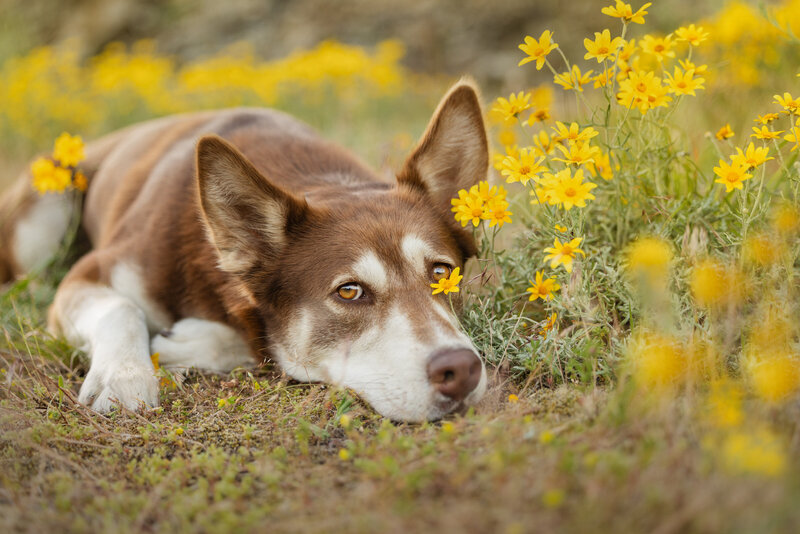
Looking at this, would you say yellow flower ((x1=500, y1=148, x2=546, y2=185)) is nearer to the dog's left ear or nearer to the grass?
the dog's left ear

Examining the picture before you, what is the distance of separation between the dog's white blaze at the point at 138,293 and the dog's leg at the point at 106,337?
53mm

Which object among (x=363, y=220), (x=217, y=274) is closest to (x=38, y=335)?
(x=217, y=274)

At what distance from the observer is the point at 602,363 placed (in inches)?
89.9

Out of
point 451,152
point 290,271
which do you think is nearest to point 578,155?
point 451,152

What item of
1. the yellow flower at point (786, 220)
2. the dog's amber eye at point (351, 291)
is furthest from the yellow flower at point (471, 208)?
the yellow flower at point (786, 220)

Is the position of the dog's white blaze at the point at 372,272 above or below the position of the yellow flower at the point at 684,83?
below

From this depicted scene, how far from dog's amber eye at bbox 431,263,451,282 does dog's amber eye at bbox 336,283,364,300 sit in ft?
0.99

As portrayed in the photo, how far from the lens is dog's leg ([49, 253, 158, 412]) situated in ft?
8.45

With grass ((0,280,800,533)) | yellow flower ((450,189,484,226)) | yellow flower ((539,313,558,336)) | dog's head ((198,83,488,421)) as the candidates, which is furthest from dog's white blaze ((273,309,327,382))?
yellow flower ((539,313,558,336))

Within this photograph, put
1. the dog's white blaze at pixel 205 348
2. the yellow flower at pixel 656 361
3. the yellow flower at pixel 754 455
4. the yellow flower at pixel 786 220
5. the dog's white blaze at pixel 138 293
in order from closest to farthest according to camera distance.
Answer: the yellow flower at pixel 754 455 < the yellow flower at pixel 656 361 < the yellow flower at pixel 786 220 < the dog's white blaze at pixel 205 348 < the dog's white blaze at pixel 138 293

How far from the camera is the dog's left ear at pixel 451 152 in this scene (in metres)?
2.87

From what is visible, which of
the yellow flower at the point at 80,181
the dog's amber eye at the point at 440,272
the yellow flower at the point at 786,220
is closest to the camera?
the yellow flower at the point at 786,220

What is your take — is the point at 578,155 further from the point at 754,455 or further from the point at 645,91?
the point at 754,455

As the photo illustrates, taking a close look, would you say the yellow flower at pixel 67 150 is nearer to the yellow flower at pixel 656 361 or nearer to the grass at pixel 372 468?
the grass at pixel 372 468
